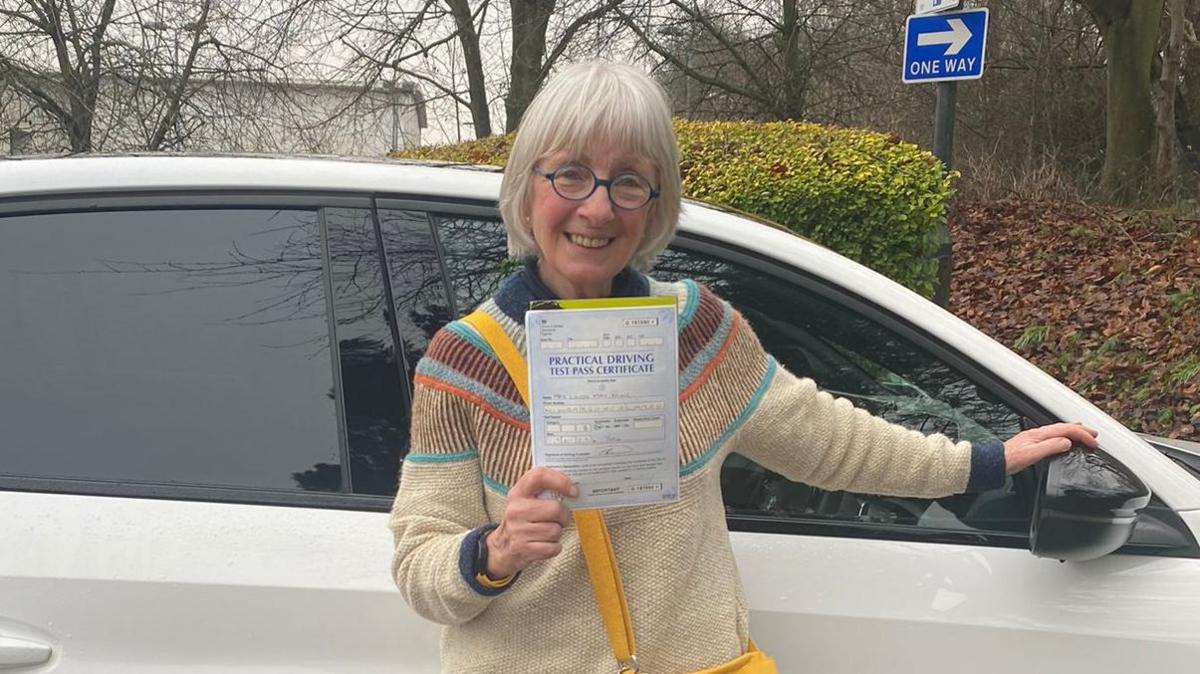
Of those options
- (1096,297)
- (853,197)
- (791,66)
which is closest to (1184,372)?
(1096,297)

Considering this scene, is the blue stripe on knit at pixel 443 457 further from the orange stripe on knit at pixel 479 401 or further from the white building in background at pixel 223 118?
the white building in background at pixel 223 118

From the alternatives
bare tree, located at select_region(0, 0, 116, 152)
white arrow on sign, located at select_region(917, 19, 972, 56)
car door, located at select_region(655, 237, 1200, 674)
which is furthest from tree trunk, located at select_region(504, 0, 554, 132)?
car door, located at select_region(655, 237, 1200, 674)

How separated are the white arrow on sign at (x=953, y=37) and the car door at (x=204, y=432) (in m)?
3.84

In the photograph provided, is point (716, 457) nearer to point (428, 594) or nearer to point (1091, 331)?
point (428, 594)

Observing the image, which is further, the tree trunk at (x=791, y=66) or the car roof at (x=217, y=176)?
the tree trunk at (x=791, y=66)

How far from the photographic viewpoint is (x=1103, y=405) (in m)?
5.60

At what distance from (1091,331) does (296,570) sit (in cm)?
663

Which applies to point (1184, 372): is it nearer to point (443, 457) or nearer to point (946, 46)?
point (946, 46)

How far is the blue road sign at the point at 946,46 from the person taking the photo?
462 centimetres

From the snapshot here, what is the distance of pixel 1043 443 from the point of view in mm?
1520

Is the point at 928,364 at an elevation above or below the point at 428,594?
above

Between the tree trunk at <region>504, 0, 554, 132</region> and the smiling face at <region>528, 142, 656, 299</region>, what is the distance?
10357mm

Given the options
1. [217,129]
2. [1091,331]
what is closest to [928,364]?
[1091,331]

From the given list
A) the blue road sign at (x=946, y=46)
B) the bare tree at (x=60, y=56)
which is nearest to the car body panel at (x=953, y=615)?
the blue road sign at (x=946, y=46)
